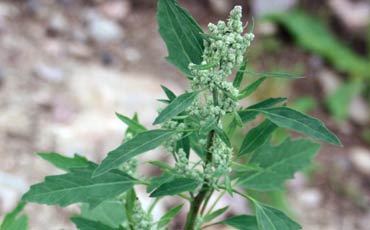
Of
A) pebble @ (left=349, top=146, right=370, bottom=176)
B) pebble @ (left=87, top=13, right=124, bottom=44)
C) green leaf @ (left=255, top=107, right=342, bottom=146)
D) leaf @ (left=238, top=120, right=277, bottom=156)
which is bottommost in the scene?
green leaf @ (left=255, top=107, right=342, bottom=146)

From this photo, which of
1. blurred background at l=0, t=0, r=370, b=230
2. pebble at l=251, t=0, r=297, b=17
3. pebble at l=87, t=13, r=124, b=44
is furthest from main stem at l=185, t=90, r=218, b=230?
pebble at l=251, t=0, r=297, b=17

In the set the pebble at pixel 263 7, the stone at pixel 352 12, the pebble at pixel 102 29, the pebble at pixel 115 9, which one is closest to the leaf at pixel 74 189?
the pebble at pixel 102 29

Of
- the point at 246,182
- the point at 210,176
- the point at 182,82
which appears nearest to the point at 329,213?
the point at 182,82

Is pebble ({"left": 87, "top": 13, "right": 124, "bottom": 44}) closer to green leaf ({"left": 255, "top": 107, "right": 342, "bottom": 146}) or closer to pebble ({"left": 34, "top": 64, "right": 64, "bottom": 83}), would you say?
pebble ({"left": 34, "top": 64, "right": 64, "bottom": 83})

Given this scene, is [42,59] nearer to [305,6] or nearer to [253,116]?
[305,6]

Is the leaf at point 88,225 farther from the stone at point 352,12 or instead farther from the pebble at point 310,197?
the stone at point 352,12
